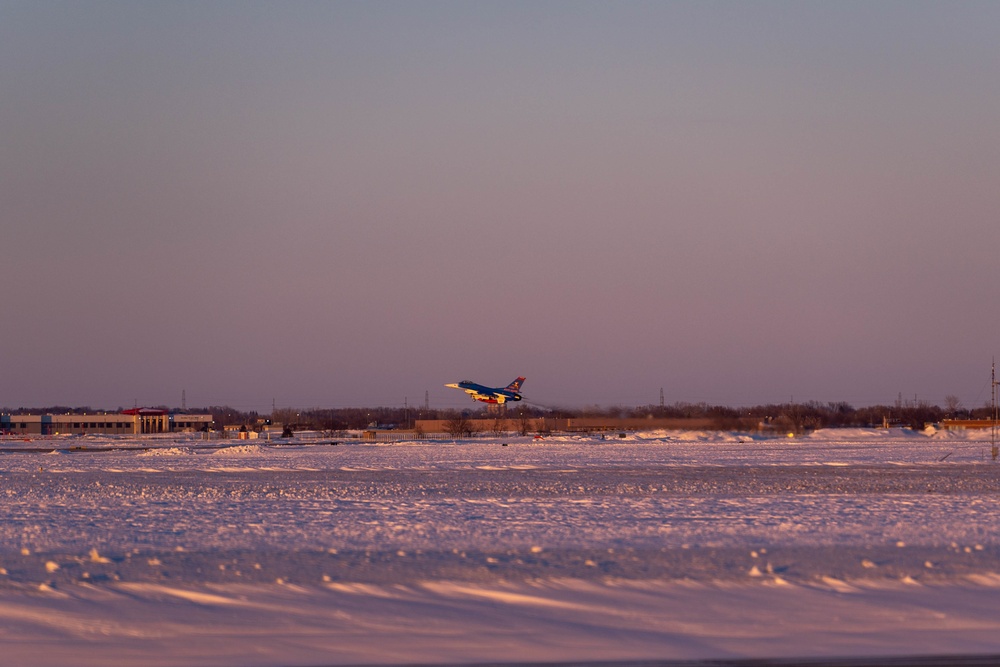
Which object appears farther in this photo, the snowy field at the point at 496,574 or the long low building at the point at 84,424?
the long low building at the point at 84,424

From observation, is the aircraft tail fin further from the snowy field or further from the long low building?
the snowy field

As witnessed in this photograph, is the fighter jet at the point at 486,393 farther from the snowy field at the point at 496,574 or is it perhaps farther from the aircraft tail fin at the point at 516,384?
the snowy field at the point at 496,574

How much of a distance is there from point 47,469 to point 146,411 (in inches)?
4639

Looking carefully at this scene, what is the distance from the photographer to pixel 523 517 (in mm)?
23766

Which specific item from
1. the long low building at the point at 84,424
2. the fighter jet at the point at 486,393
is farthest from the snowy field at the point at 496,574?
the long low building at the point at 84,424

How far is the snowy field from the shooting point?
11.6 metres

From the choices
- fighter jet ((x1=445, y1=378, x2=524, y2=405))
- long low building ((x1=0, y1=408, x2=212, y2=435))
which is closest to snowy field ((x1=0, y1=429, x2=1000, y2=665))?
fighter jet ((x1=445, y1=378, x2=524, y2=405))

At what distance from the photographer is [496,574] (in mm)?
16078

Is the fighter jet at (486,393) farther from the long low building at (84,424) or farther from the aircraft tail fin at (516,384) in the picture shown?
the long low building at (84,424)

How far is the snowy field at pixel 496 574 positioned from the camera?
11.6 metres

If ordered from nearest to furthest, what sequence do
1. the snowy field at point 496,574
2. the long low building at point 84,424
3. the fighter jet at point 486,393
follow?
the snowy field at point 496,574
the fighter jet at point 486,393
the long low building at point 84,424

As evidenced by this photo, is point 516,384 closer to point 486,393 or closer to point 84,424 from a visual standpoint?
point 486,393

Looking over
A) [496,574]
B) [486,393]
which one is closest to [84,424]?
[486,393]

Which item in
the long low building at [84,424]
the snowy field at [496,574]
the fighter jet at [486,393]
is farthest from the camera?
the long low building at [84,424]
